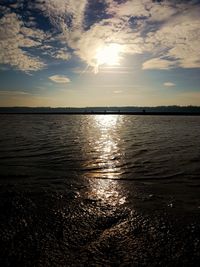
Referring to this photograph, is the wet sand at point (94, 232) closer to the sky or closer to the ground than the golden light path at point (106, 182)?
closer to the sky

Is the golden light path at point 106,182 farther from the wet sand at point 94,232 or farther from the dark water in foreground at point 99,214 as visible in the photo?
the wet sand at point 94,232

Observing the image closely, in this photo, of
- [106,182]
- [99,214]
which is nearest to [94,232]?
[99,214]

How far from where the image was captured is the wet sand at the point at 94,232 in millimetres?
4609

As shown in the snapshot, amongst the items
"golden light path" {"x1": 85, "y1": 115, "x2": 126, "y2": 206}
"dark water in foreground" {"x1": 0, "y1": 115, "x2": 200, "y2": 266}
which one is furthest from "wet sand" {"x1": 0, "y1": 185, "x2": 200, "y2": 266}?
"golden light path" {"x1": 85, "y1": 115, "x2": 126, "y2": 206}

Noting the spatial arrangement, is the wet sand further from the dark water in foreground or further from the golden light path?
the golden light path

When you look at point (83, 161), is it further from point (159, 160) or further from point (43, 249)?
point (43, 249)

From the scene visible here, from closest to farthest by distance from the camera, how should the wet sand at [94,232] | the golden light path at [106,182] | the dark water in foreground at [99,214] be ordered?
1. the wet sand at [94,232]
2. the dark water in foreground at [99,214]
3. the golden light path at [106,182]

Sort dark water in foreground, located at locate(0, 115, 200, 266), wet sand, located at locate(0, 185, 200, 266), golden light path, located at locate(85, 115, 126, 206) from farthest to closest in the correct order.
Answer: golden light path, located at locate(85, 115, 126, 206) → dark water in foreground, located at locate(0, 115, 200, 266) → wet sand, located at locate(0, 185, 200, 266)

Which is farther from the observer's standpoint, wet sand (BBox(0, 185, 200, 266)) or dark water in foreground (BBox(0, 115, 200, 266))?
dark water in foreground (BBox(0, 115, 200, 266))

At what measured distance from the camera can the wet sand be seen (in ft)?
15.1

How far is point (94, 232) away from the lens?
221 inches

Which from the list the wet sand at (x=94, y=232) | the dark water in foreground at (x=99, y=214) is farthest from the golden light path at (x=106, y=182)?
the wet sand at (x=94, y=232)

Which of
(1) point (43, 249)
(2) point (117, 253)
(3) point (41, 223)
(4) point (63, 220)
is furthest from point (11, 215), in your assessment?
(2) point (117, 253)

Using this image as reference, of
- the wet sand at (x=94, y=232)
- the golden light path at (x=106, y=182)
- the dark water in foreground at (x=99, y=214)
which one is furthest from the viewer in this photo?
the golden light path at (x=106, y=182)
